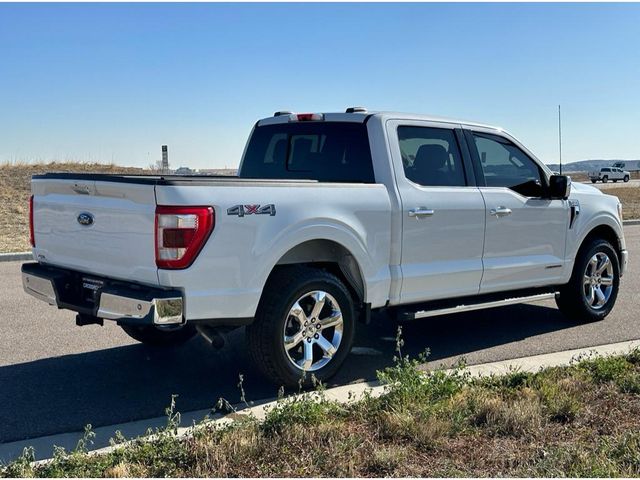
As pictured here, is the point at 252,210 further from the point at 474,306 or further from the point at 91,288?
the point at 474,306

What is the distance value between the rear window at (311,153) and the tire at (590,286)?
2926 millimetres

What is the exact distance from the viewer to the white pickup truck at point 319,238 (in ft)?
14.8

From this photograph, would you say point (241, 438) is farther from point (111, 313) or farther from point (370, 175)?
point (370, 175)

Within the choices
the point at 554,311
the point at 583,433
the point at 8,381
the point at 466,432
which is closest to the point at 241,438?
the point at 466,432

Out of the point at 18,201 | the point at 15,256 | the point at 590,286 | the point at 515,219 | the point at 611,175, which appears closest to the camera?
the point at 515,219

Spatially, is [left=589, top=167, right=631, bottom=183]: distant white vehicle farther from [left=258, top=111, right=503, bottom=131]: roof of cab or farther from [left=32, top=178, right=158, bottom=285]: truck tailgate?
[left=32, top=178, right=158, bottom=285]: truck tailgate

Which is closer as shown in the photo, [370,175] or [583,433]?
[583,433]

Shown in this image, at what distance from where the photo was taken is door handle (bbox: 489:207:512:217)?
20.7 ft

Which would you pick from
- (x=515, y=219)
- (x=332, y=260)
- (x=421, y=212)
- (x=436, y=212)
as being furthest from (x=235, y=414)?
(x=515, y=219)

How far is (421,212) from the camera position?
18.7ft

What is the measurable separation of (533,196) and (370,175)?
198cm

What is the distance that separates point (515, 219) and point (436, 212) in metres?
1.11

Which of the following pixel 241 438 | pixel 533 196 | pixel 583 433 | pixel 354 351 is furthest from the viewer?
pixel 533 196

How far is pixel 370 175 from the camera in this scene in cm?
575
